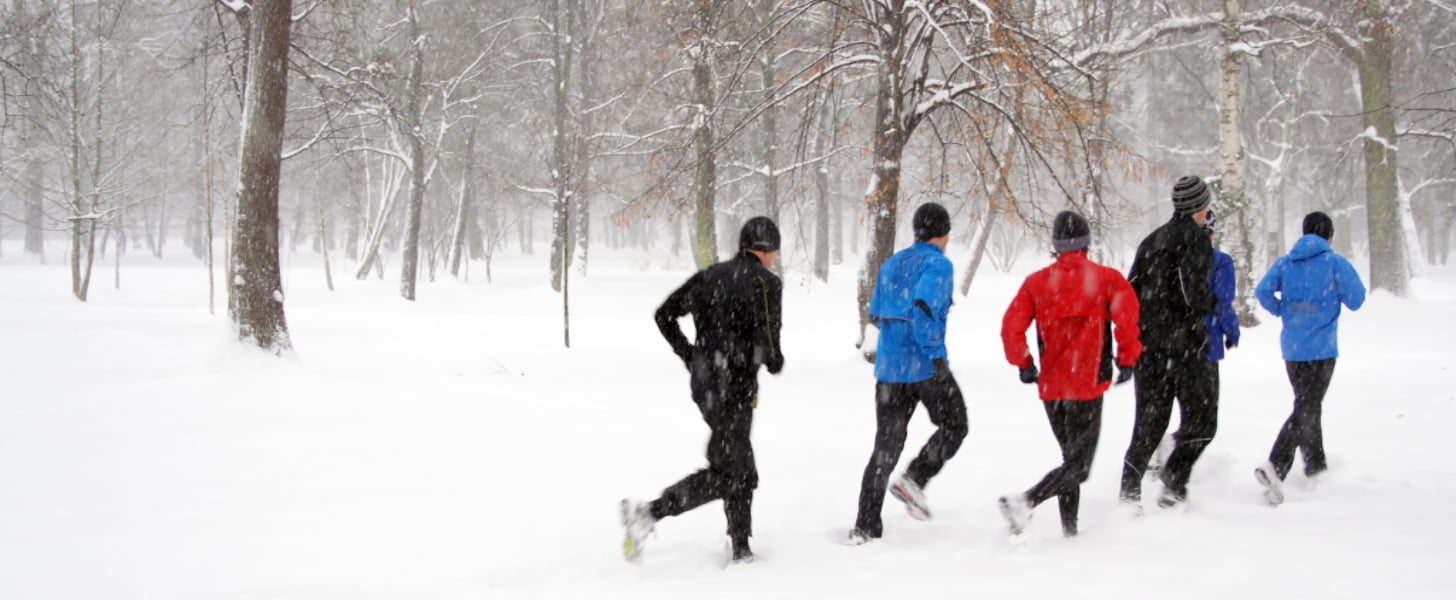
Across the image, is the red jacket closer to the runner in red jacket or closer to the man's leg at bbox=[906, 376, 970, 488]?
the runner in red jacket

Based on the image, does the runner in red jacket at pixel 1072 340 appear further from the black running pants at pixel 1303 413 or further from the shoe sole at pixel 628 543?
the shoe sole at pixel 628 543

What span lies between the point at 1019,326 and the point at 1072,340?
0.82ft

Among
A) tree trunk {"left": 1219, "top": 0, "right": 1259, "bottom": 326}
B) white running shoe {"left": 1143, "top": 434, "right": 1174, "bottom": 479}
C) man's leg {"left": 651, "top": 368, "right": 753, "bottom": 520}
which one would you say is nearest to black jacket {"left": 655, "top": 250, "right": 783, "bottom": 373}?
man's leg {"left": 651, "top": 368, "right": 753, "bottom": 520}

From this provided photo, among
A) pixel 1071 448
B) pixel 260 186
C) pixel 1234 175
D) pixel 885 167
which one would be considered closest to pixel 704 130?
pixel 885 167

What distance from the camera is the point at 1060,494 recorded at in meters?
4.41

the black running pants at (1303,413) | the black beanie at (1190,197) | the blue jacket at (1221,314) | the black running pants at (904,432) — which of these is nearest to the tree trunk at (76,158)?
the black running pants at (904,432)

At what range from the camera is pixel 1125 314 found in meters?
4.23

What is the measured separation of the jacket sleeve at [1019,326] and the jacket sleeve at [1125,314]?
1.20 feet

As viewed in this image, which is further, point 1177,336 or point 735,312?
point 1177,336

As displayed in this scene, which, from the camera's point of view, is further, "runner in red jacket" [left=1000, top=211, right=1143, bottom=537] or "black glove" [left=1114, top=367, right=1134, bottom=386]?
"black glove" [left=1114, top=367, right=1134, bottom=386]

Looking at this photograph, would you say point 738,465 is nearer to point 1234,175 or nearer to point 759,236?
point 759,236

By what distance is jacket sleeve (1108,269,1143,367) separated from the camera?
4.24 meters

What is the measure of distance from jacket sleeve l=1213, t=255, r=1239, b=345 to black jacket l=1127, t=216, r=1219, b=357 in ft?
0.35

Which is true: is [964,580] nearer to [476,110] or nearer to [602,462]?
[602,462]
